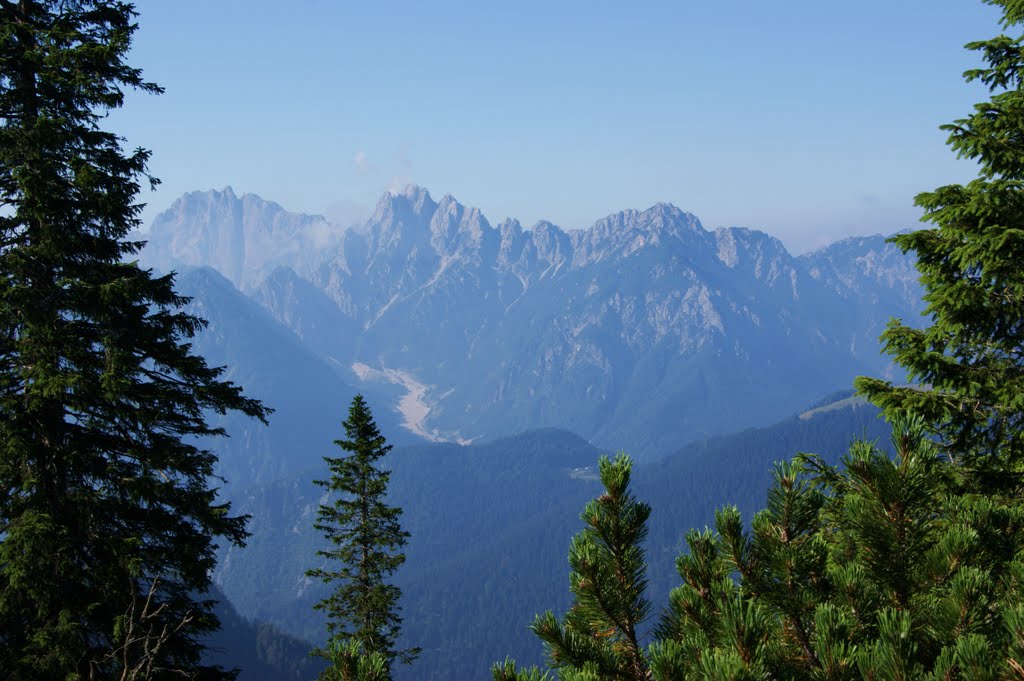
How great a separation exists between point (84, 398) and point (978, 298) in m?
14.2

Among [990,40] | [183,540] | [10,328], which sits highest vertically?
[990,40]

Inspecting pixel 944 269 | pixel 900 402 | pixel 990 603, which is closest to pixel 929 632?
pixel 990 603

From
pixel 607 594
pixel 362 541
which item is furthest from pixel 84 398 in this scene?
pixel 362 541

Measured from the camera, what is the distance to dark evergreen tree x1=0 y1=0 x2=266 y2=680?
10.6 m

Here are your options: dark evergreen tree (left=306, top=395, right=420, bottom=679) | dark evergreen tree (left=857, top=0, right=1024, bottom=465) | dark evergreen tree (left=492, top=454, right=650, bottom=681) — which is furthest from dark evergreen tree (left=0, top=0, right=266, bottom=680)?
dark evergreen tree (left=857, top=0, right=1024, bottom=465)

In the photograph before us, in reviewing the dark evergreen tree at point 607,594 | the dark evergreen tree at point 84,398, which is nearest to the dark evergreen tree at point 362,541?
the dark evergreen tree at point 84,398

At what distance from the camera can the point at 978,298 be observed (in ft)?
32.9

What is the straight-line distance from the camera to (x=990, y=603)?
11.8 ft

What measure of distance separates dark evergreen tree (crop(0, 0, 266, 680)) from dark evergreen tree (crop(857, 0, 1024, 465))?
1196 centimetres

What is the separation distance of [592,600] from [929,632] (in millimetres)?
1914

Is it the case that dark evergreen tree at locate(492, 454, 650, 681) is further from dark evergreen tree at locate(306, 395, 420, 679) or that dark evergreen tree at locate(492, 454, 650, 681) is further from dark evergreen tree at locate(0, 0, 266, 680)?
dark evergreen tree at locate(306, 395, 420, 679)

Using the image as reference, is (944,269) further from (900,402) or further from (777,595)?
(777,595)

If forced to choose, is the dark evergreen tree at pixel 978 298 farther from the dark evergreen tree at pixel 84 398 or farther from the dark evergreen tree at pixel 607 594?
the dark evergreen tree at pixel 84 398

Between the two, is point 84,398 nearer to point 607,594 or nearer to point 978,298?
point 607,594
